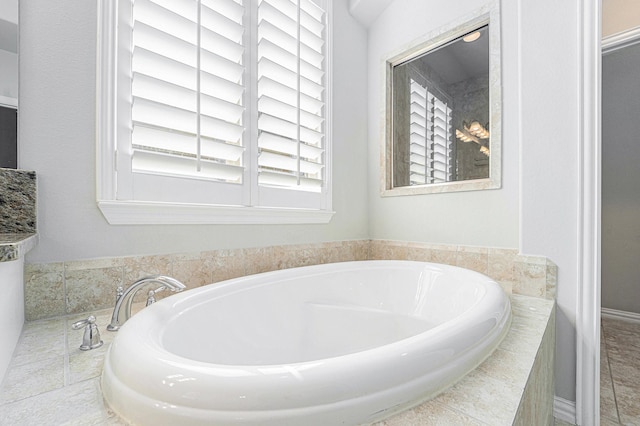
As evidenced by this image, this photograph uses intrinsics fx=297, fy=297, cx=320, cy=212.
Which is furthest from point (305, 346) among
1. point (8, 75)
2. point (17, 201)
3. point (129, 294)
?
point (8, 75)

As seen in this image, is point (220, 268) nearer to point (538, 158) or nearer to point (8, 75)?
point (8, 75)

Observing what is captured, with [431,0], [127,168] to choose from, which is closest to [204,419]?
[127,168]

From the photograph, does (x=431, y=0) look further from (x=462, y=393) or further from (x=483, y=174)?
(x=462, y=393)

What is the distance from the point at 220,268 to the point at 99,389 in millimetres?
811

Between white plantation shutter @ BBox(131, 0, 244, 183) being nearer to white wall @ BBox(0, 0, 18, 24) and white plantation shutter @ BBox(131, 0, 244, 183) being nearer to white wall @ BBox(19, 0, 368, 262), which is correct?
white wall @ BBox(19, 0, 368, 262)

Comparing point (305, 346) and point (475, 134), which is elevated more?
point (475, 134)

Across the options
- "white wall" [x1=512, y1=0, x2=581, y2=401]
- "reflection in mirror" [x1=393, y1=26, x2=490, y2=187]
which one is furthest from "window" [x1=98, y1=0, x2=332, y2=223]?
"white wall" [x1=512, y1=0, x2=581, y2=401]

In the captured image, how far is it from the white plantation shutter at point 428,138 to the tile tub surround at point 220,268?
446mm

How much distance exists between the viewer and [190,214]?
4.14 feet

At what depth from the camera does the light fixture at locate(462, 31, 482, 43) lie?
1625 mm

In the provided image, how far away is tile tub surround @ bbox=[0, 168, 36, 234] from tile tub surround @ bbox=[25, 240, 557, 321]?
141mm

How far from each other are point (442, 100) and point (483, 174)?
21.8 inches

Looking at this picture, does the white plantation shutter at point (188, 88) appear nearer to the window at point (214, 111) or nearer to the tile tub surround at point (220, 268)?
the window at point (214, 111)

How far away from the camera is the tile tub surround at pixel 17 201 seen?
2.88 feet
